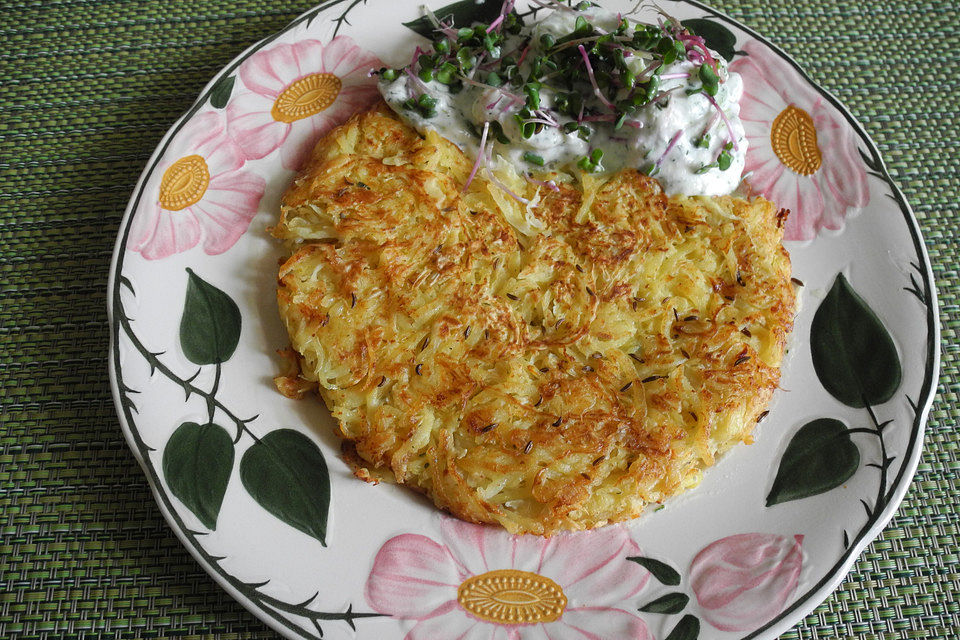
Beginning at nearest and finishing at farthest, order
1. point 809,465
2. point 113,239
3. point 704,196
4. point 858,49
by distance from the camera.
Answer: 1. point 809,465
2. point 704,196
3. point 113,239
4. point 858,49

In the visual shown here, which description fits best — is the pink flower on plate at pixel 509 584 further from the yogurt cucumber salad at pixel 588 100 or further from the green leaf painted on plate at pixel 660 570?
the yogurt cucumber salad at pixel 588 100

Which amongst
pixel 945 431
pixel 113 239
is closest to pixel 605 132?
pixel 945 431

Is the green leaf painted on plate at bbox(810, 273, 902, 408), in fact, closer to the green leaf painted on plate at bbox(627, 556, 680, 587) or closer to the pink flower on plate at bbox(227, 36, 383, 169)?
the green leaf painted on plate at bbox(627, 556, 680, 587)

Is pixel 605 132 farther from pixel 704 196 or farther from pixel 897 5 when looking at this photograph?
pixel 897 5

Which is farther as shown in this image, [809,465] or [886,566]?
[886,566]

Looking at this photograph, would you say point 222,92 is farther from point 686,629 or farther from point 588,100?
point 686,629

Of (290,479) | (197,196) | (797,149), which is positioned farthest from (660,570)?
(197,196)

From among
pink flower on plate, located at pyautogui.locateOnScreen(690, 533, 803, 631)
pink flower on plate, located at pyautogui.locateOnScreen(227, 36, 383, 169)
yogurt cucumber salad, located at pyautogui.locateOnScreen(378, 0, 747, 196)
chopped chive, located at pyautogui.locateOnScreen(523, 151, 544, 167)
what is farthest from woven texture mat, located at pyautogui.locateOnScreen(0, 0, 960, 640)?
chopped chive, located at pyautogui.locateOnScreen(523, 151, 544, 167)
